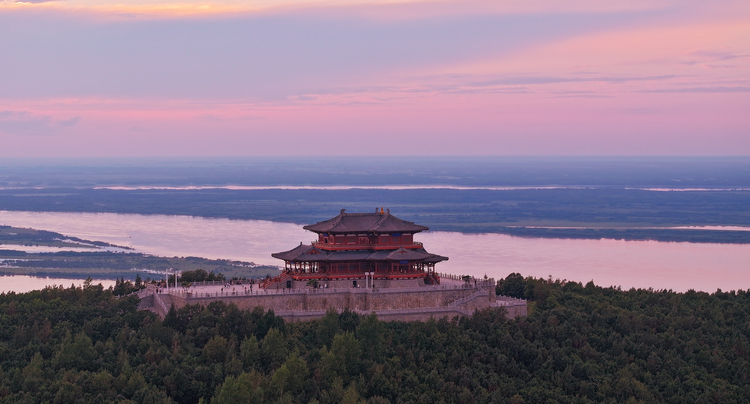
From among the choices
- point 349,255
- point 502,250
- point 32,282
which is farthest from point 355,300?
point 502,250

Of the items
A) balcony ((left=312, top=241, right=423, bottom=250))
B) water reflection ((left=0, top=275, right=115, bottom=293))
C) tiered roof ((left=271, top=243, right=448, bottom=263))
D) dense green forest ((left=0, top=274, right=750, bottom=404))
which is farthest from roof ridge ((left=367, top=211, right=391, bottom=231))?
water reflection ((left=0, top=275, right=115, bottom=293))

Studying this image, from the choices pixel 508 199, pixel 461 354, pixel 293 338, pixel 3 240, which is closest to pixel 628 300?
pixel 461 354

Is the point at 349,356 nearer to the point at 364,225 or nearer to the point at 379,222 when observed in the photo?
the point at 364,225

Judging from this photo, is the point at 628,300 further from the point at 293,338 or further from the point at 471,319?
the point at 293,338

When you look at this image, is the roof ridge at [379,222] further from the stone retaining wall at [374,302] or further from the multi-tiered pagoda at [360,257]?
the stone retaining wall at [374,302]

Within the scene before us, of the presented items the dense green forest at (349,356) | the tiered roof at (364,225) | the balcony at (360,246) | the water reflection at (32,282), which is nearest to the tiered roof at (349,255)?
the balcony at (360,246)

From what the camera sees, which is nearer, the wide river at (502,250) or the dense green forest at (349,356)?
the dense green forest at (349,356)
